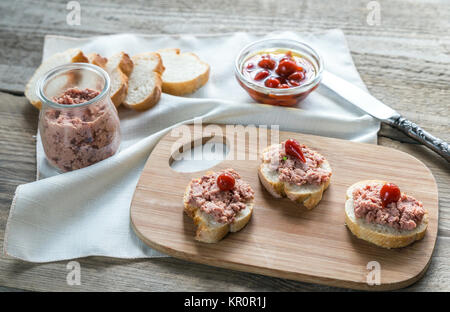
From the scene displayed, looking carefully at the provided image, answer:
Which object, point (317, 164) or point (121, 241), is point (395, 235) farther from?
point (121, 241)

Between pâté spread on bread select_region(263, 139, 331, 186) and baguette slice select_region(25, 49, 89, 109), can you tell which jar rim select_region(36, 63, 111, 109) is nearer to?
baguette slice select_region(25, 49, 89, 109)

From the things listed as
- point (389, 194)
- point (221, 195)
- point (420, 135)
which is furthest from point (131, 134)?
point (420, 135)

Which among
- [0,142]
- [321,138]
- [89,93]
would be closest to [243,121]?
[321,138]

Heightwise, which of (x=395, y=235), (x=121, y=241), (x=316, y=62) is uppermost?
(x=316, y=62)

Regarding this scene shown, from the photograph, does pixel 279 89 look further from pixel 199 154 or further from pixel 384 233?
pixel 384 233

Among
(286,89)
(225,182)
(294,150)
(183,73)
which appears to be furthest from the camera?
(183,73)

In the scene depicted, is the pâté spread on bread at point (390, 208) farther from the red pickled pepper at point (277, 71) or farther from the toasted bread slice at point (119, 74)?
the toasted bread slice at point (119, 74)

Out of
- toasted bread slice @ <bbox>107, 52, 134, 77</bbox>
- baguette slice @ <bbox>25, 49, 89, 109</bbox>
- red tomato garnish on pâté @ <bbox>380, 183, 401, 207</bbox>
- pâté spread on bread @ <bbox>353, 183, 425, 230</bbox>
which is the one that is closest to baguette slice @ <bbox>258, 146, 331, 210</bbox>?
pâté spread on bread @ <bbox>353, 183, 425, 230</bbox>
